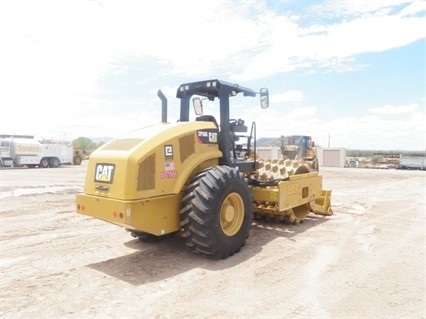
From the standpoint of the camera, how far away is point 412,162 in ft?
138

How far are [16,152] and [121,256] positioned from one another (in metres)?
28.7

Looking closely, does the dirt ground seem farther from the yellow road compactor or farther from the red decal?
the red decal

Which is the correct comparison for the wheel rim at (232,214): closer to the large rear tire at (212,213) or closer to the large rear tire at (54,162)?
the large rear tire at (212,213)

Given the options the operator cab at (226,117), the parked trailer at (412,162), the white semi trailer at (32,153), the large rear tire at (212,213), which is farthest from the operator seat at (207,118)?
the parked trailer at (412,162)

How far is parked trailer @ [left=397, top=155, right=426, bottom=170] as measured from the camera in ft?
135

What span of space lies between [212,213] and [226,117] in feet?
6.94

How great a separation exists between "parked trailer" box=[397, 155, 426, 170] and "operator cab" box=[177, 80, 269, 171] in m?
40.5

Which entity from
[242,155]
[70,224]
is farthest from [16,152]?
[242,155]

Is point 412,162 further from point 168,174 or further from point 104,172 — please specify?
point 104,172

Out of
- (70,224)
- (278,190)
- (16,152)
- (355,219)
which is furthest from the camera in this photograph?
(16,152)

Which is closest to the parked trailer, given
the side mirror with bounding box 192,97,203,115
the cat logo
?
the side mirror with bounding box 192,97,203,115

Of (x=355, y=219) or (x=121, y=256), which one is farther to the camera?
(x=355, y=219)

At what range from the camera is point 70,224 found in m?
7.90

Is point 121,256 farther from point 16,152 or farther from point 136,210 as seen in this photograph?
point 16,152
